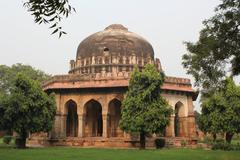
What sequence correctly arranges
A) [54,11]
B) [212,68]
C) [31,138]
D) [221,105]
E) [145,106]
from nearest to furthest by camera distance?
[54,11]
[212,68]
[145,106]
[221,105]
[31,138]

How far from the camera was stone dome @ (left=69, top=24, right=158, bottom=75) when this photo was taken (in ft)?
82.8

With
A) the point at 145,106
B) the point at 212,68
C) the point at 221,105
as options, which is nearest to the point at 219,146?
the point at 221,105

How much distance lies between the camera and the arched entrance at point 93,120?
23422 mm

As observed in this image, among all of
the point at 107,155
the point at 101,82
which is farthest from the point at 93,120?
the point at 107,155

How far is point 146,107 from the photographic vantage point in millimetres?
17797

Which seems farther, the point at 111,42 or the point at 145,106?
the point at 111,42

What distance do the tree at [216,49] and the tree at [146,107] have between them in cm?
648

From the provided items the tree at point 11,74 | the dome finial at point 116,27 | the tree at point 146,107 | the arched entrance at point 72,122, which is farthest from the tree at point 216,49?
the tree at point 11,74

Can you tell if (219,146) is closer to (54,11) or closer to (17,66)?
(54,11)

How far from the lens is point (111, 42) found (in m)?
26.0

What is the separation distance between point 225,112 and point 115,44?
31.1ft

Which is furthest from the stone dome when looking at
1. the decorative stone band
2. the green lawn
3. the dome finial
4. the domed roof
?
the green lawn

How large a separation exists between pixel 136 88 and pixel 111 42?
334 inches

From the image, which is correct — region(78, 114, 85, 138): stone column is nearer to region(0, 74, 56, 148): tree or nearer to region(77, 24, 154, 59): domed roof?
region(0, 74, 56, 148): tree
